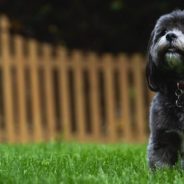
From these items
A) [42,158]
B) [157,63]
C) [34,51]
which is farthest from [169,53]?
[34,51]

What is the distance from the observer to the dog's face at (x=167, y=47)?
21.1ft

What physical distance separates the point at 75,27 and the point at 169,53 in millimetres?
9670

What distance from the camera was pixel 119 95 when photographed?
14.7m

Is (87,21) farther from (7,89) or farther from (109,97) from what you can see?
(7,89)

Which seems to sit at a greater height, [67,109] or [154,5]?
[154,5]

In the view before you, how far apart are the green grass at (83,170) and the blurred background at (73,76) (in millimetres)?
5970

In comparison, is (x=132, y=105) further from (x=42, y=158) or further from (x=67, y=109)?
(x=42, y=158)

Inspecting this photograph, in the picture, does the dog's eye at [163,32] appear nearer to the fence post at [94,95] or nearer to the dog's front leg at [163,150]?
the dog's front leg at [163,150]

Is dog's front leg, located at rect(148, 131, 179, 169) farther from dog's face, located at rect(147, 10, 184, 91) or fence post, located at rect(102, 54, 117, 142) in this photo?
fence post, located at rect(102, 54, 117, 142)

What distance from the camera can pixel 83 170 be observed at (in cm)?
643

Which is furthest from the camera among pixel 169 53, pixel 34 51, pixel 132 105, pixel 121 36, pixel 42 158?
pixel 121 36

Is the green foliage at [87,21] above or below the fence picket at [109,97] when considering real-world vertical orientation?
above

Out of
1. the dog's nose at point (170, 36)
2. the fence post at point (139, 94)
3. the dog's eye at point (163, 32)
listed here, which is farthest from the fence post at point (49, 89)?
the dog's nose at point (170, 36)

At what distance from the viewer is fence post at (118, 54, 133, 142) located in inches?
574
